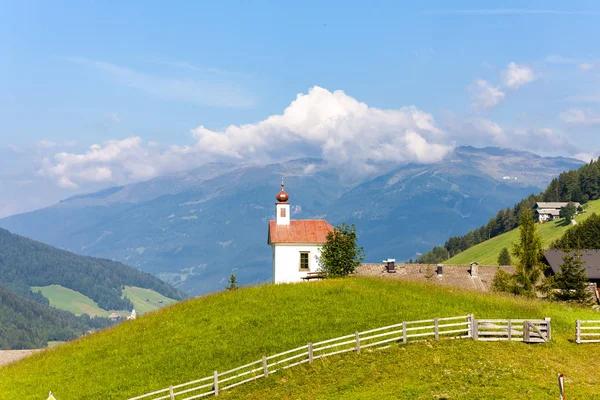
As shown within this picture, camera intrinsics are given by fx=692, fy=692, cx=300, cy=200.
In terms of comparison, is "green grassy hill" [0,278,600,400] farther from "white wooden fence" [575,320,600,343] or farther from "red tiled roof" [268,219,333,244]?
"red tiled roof" [268,219,333,244]

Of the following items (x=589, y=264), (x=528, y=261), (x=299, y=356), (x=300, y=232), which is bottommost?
(x=299, y=356)

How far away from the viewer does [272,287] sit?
5622cm

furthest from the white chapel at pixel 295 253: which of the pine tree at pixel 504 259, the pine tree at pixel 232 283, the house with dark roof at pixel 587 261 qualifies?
the pine tree at pixel 504 259

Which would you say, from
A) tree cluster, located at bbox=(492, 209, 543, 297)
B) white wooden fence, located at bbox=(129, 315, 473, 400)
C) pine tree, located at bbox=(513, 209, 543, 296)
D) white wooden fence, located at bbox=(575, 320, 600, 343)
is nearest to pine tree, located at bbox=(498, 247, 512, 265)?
tree cluster, located at bbox=(492, 209, 543, 297)

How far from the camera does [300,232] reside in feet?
253

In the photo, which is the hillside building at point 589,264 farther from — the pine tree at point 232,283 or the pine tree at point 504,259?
the pine tree at point 504,259

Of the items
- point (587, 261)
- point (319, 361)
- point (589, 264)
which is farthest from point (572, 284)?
point (589, 264)

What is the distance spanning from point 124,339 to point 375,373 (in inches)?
886

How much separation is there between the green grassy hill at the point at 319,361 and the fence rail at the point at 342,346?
75 centimetres

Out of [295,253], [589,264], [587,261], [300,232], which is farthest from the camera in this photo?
[589,264]

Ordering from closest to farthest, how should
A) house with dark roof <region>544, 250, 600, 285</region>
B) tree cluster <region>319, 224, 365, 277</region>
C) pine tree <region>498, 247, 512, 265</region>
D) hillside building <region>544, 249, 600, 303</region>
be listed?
1. tree cluster <region>319, 224, 365, 277</region>
2. hillside building <region>544, 249, 600, 303</region>
3. house with dark roof <region>544, 250, 600, 285</region>
4. pine tree <region>498, 247, 512, 265</region>

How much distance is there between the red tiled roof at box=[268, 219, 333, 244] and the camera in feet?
250

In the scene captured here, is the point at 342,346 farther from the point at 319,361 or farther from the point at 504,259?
the point at 504,259

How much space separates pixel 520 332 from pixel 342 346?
973 centimetres
